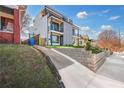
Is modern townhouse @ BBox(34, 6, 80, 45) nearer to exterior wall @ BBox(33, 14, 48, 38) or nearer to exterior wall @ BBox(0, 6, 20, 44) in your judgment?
exterior wall @ BBox(33, 14, 48, 38)

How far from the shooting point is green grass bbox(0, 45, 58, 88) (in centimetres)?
401

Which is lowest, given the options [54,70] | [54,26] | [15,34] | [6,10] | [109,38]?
[54,70]

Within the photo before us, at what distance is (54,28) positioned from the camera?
10070 millimetres

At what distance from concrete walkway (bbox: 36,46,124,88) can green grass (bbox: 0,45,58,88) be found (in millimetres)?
425

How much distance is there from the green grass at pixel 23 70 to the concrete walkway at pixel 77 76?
1.39 ft

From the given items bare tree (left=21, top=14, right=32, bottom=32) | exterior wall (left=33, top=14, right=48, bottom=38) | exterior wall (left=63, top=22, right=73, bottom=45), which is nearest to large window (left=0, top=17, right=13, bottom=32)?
bare tree (left=21, top=14, right=32, bottom=32)

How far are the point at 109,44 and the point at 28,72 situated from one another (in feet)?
8.83

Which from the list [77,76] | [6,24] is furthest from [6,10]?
[77,76]

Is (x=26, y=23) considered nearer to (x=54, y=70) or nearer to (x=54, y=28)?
(x=54, y=28)

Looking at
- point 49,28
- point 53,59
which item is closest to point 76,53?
point 53,59

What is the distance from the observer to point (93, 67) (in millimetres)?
5879

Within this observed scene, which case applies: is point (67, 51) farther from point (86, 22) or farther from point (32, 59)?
point (32, 59)

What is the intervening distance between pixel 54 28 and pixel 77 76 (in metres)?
5.50

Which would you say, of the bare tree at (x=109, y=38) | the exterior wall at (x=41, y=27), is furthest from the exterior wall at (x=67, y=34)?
the bare tree at (x=109, y=38)
